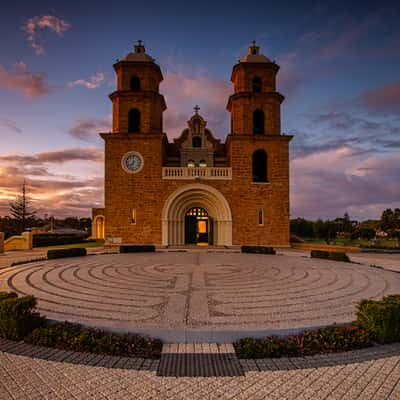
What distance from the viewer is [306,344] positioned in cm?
494

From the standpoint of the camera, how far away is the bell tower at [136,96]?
23.5 metres

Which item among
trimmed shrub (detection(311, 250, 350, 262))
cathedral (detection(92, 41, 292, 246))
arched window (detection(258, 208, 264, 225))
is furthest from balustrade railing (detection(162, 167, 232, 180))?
trimmed shrub (detection(311, 250, 350, 262))

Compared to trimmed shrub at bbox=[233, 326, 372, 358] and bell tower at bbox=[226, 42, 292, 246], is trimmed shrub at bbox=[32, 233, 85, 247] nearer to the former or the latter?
bell tower at bbox=[226, 42, 292, 246]

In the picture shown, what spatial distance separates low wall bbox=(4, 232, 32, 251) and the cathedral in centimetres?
610

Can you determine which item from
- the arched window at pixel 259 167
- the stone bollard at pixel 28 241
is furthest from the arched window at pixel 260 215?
the stone bollard at pixel 28 241

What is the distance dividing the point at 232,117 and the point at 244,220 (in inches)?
353

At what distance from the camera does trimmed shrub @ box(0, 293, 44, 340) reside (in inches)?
205

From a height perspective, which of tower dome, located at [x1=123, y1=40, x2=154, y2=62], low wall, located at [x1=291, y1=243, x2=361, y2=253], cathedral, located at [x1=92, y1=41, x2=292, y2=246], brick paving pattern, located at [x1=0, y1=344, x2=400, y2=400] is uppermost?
tower dome, located at [x1=123, y1=40, x2=154, y2=62]

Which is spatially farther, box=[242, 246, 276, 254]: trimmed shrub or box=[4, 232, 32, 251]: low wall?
box=[4, 232, 32, 251]: low wall

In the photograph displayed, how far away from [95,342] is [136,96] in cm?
2181

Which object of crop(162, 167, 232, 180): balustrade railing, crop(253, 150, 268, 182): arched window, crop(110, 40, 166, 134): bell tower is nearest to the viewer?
crop(162, 167, 232, 180): balustrade railing

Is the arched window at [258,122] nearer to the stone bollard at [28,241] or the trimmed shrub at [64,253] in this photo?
the trimmed shrub at [64,253]

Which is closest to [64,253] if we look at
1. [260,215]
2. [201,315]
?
[201,315]

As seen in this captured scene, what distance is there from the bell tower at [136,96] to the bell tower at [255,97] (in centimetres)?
670
